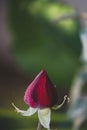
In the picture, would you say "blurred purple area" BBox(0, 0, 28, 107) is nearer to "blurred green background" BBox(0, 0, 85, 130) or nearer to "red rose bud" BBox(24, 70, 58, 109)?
"blurred green background" BBox(0, 0, 85, 130)

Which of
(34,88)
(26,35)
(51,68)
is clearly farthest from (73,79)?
(34,88)

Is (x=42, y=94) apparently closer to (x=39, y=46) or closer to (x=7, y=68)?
(x=39, y=46)

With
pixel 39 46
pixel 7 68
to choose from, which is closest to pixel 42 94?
pixel 39 46

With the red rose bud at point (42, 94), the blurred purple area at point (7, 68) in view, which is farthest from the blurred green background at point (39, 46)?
the red rose bud at point (42, 94)

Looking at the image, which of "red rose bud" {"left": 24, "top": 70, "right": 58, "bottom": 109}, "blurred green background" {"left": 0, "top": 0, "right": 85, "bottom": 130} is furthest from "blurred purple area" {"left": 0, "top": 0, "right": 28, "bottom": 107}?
"red rose bud" {"left": 24, "top": 70, "right": 58, "bottom": 109}

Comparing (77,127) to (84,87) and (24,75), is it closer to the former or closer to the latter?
(84,87)

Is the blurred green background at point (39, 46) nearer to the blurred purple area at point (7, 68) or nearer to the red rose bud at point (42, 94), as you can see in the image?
the blurred purple area at point (7, 68)
